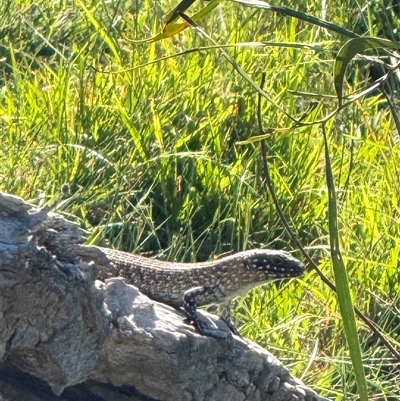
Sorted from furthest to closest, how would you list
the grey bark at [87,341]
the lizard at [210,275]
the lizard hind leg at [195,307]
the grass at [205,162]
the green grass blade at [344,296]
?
the grass at [205,162]
the lizard at [210,275]
the lizard hind leg at [195,307]
the grey bark at [87,341]
the green grass blade at [344,296]

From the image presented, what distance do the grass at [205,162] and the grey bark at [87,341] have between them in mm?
928

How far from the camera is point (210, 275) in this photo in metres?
4.12

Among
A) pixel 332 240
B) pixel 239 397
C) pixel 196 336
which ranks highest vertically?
pixel 332 240

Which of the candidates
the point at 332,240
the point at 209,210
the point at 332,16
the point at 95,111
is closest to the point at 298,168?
the point at 209,210

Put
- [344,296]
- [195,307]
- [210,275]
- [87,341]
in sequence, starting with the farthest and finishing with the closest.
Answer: [210,275] → [195,307] → [87,341] → [344,296]

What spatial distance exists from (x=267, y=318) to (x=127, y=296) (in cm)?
147

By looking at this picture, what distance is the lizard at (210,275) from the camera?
4.06m

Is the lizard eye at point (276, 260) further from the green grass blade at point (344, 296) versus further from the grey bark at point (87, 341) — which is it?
the green grass blade at point (344, 296)

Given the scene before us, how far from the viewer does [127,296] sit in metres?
3.10

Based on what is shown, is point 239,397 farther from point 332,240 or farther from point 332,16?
point 332,16

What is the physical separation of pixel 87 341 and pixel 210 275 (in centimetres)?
138

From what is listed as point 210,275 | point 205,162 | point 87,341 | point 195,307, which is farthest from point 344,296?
point 205,162

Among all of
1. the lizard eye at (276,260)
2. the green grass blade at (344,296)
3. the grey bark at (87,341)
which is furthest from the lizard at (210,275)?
the green grass blade at (344,296)

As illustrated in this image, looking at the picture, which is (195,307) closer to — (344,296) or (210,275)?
(210,275)
